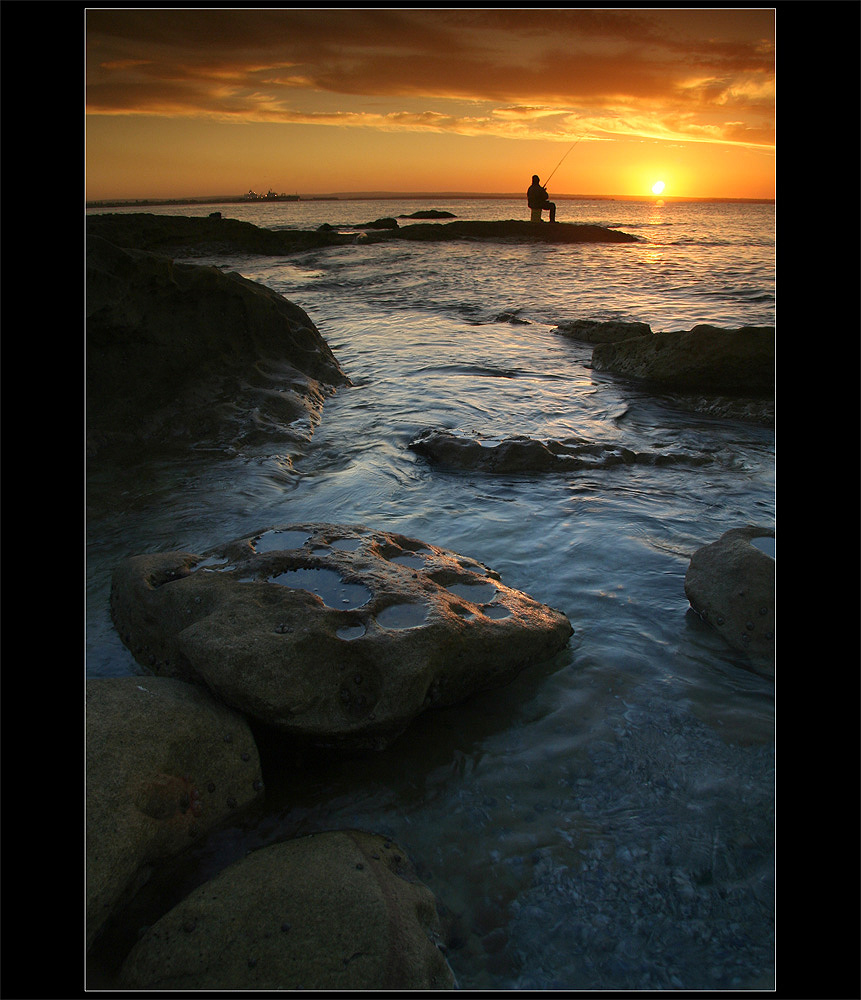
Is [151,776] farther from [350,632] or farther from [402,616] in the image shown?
[402,616]

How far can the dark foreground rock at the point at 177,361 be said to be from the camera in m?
6.29

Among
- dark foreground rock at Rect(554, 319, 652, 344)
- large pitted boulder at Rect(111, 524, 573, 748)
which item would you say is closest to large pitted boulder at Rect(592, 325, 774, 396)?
dark foreground rock at Rect(554, 319, 652, 344)

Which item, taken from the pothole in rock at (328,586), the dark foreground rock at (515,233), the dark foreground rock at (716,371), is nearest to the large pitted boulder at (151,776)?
the pothole in rock at (328,586)

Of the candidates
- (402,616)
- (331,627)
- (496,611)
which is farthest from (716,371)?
(331,627)

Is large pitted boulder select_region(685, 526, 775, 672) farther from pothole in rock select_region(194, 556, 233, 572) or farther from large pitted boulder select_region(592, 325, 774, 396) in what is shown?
large pitted boulder select_region(592, 325, 774, 396)

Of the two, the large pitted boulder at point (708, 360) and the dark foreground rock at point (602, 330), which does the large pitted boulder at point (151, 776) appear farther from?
the dark foreground rock at point (602, 330)

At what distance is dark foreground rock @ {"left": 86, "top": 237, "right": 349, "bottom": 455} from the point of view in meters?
6.29

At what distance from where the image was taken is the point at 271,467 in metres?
5.84

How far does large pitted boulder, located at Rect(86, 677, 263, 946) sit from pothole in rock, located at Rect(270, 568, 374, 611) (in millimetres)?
624

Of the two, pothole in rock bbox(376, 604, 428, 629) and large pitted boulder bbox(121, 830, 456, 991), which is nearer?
large pitted boulder bbox(121, 830, 456, 991)

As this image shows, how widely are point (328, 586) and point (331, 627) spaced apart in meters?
0.36

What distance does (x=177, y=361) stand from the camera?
6.73 meters
